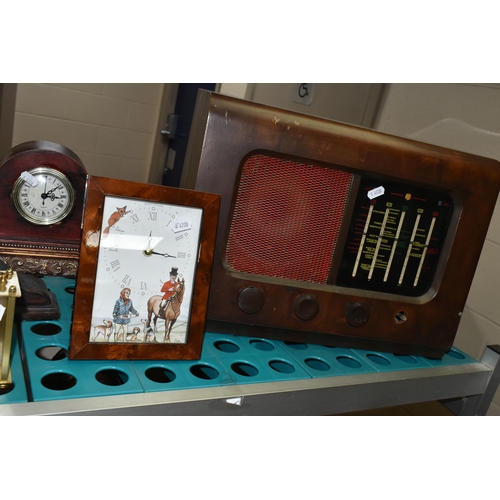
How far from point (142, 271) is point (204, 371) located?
0.22m

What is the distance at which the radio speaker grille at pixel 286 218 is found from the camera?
34.0 inches

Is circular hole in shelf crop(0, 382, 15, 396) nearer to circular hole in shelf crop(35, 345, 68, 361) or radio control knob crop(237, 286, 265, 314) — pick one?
circular hole in shelf crop(35, 345, 68, 361)

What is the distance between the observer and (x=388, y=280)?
3.25 feet

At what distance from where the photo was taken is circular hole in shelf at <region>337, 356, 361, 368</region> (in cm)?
98

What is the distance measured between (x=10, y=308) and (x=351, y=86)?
153 centimetres

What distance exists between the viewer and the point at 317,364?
96 centimetres

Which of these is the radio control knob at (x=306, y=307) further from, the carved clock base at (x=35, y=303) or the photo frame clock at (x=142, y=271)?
the carved clock base at (x=35, y=303)

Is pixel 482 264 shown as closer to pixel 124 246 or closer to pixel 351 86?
pixel 351 86

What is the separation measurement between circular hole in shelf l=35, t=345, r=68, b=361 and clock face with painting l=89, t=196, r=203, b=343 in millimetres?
84

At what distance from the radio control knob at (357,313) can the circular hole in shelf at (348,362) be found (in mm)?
79

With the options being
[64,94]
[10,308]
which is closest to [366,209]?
[10,308]

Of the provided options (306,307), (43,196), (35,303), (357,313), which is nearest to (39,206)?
(43,196)

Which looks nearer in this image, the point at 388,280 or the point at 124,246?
the point at 124,246

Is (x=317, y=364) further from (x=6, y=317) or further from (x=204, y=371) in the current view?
(x=6, y=317)
